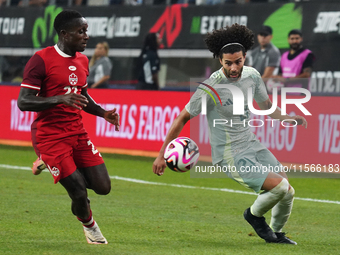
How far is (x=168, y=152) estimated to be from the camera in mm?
6543

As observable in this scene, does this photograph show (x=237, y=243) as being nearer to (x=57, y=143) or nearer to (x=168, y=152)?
(x=168, y=152)

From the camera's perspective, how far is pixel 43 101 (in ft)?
21.1

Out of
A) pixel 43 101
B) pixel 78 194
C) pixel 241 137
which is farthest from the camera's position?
pixel 241 137

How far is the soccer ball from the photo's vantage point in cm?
652

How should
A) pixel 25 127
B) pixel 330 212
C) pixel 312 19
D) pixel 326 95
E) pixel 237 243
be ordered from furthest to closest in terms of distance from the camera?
pixel 25 127 < pixel 312 19 < pixel 326 95 < pixel 330 212 < pixel 237 243

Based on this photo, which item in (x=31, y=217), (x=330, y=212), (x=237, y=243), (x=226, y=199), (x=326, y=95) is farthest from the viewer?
(x=326, y=95)

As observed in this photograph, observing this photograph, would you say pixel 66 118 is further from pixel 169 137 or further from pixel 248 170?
pixel 248 170

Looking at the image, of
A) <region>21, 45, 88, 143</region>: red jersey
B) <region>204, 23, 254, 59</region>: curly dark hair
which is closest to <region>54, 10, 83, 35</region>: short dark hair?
<region>21, 45, 88, 143</region>: red jersey

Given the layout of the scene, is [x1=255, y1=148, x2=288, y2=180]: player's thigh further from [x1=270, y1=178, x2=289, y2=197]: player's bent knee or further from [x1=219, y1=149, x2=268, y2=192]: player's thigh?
[x1=270, y1=178, x2=289, y2=197]: player's bent knee

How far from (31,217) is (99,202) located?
5.20 ft

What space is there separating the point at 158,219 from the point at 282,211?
196 cm

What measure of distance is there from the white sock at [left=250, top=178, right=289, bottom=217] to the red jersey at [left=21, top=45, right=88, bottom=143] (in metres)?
1.92

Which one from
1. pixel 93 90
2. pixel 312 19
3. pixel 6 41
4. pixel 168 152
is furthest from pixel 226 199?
pixel 6 41

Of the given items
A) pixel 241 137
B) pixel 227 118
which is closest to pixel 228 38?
pixel 227 118
